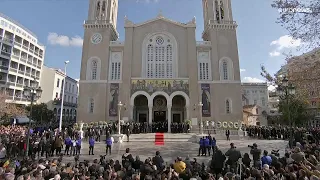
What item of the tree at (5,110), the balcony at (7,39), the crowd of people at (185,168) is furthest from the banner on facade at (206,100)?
Result: the balcony at (7,39)

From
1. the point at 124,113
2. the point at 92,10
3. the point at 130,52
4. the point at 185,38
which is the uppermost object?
the point at 92,10

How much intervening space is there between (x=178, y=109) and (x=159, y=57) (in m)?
8.57

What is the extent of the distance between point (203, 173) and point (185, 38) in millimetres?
29061

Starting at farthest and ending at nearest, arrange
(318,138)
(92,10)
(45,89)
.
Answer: (45,89)
(92,10)
(318,138)

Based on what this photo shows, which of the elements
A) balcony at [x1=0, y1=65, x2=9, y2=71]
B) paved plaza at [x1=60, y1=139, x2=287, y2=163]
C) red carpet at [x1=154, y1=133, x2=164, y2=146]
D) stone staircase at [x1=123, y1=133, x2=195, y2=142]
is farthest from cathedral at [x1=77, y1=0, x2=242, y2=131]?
balcony at [x1=0, y1=65, x2=9, y2=71]

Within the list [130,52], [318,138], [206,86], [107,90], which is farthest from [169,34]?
[318,138]

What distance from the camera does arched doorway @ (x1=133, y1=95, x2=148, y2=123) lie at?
1339 inches

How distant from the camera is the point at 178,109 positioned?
34.2 meters

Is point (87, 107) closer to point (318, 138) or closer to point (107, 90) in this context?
point (107, 90)

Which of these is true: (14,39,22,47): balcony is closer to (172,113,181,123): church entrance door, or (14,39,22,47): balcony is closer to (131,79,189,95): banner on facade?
(131,79,189,95): banner on facade

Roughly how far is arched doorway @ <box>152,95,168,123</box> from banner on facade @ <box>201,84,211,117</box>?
5.68m

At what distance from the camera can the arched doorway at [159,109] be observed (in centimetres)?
3341

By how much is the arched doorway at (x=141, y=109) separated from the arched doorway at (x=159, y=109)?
141cm

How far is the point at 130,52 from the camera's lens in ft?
109
